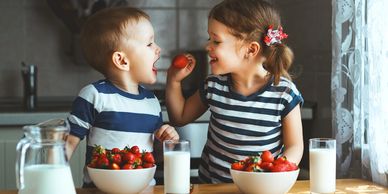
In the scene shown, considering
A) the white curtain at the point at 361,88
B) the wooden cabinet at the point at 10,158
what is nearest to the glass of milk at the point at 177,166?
the white curtain at the point at 361,88

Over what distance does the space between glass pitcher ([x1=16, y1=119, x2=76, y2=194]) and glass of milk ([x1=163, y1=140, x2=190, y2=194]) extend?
0.32 m

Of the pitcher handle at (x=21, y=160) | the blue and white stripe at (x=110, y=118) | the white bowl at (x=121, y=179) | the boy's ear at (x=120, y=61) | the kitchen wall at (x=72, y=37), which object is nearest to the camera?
the pitcher handle at (x=21, y=160)

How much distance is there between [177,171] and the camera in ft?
5.13

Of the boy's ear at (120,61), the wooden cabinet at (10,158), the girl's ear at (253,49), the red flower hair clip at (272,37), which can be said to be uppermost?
the red flower hair clip at (272,37)

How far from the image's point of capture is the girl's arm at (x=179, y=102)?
2.04m

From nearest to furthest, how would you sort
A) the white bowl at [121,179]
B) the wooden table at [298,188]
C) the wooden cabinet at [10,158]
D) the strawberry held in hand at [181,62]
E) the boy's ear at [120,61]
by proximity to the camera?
1. the white bowl at [121,179]
2. the wooden table at [298,188]
3. the boy's ear at [120,61]
4. the strawberry held in hand at [181,62]
5. the wooden cabinet at [10,158]

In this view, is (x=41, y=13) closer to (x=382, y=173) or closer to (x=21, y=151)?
A: (x=382, y=173)

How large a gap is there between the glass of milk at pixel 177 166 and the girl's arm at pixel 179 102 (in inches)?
18.9

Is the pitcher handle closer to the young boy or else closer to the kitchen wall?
the young boy

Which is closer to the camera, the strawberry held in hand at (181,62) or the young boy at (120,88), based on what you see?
the young boy at (120,88)

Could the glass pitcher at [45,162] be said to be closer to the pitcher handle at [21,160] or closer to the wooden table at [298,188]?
the pitcher handle at [21,160]

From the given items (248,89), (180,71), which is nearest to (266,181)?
(248,89)

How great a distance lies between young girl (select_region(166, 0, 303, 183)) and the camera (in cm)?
192

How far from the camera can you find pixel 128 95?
1892 millimetres
